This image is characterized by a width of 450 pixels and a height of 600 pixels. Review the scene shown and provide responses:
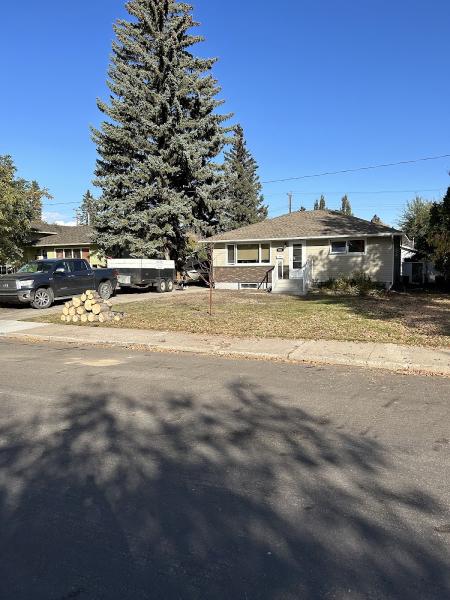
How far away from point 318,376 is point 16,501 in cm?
527

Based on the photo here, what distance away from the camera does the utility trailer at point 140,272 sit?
24.6m

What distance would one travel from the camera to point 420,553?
2.97 meters

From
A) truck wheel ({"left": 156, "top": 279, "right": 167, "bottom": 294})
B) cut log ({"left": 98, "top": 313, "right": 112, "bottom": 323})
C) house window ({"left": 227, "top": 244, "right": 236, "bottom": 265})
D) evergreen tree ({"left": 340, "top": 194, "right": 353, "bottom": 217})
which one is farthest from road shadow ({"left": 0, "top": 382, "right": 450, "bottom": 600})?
evergreen tree ({"left": 340, "top": 194, "right": 353, "bottom": 217})

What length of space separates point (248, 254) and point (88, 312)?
560 inches

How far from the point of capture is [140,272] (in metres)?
24.8

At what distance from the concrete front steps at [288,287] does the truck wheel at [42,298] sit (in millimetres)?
11359

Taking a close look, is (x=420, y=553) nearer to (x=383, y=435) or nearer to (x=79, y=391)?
(x=383, y=435)

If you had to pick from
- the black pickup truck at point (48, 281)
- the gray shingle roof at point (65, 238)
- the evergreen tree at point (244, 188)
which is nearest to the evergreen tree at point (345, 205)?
the evergreen tree at point (244, 188)

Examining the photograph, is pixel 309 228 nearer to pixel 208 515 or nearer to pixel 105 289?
pixel 105 289

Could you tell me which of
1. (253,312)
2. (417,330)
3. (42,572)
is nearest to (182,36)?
(253,312)

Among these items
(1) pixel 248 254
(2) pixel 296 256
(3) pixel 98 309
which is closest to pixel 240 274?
(1) pixel 248 254

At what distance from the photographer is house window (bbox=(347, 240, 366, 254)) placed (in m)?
25.4

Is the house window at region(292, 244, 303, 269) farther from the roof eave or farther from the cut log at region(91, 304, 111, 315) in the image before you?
the cut log at region(91, 304, 111, 315)

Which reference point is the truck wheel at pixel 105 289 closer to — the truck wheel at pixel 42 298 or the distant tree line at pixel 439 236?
the truck wheel at pixel 42 298
